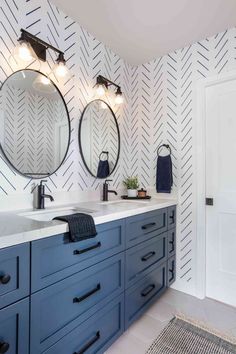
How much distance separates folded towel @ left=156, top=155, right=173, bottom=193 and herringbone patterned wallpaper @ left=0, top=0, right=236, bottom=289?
0.35 ft

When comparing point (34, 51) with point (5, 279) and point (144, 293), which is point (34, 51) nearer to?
point (5, 279)

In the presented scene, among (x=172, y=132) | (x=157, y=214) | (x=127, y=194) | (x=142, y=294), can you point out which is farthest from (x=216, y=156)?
(x=142, y=294)

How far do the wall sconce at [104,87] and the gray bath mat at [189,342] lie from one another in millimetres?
2065

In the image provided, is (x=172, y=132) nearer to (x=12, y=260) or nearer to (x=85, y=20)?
(x=85, y=20)

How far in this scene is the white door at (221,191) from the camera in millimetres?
1948

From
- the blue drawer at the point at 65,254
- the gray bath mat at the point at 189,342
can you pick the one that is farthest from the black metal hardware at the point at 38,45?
the gray bath mat at the point at 189,342

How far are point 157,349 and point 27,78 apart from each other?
6.69 feet

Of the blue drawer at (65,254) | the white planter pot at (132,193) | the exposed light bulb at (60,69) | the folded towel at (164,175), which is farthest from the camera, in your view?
the white planter pot at (132,193)

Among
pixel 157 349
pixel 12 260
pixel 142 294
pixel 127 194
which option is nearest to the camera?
pixel 12 260

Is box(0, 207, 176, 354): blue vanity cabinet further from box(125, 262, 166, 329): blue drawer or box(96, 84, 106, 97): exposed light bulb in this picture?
box(96, 84, 106, 97): exposed light bulb

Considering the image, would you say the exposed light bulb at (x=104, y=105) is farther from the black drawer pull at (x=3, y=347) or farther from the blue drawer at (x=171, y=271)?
the black drawer pull at (x=3, y=347)

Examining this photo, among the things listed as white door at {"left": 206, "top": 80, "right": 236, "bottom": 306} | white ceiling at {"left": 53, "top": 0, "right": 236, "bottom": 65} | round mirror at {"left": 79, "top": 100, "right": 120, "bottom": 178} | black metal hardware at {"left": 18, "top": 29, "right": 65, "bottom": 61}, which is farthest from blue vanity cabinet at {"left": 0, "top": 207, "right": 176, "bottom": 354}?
white ceiling at {"left": 53, "top": 0, "right": 236, "bottom": 65}

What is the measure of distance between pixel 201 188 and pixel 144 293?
107 centimetres

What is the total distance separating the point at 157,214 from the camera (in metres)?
1.89
